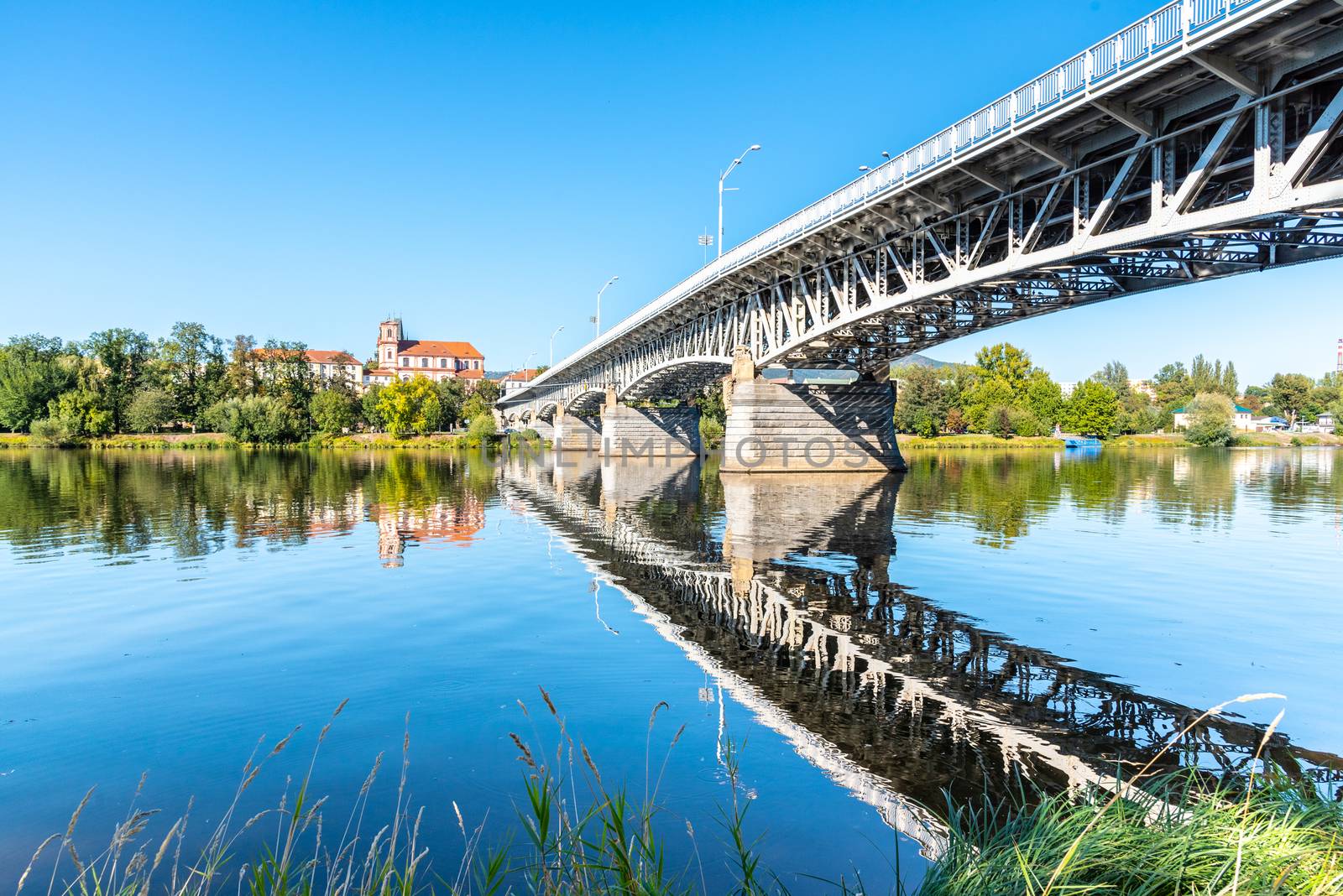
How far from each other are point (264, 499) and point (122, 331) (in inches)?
3787

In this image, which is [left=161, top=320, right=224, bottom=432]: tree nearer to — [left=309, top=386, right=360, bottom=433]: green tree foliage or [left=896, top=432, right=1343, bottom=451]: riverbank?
[left=309, top=386, right=360, bottom=433]: green tree foliage

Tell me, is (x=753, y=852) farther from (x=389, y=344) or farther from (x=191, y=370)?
(x=389, y=344)

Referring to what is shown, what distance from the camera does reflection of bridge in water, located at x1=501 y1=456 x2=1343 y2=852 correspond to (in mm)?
6879

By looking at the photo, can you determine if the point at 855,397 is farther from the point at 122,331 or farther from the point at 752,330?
the point at 122,331

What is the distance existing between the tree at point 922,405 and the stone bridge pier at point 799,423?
246ft

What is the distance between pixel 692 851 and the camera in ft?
18.7

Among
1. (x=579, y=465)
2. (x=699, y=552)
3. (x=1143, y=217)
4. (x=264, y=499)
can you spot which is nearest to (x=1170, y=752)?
(x=699, y=552)

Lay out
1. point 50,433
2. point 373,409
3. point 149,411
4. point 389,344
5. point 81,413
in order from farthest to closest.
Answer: point 389,344 → point 373,409 → point 149,411 → point 81,413 → point 50,433

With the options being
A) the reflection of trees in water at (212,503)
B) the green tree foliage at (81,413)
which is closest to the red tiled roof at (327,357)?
the green tree foliage at (81,413)

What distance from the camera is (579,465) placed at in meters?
64.2

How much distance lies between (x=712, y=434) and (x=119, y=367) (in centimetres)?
7411

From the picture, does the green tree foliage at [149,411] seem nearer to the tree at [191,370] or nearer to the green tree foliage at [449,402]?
the tree at [191,370]

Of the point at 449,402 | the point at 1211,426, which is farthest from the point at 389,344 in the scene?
the point at 1211,426

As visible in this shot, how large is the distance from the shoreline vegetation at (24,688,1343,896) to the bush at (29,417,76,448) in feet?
352
